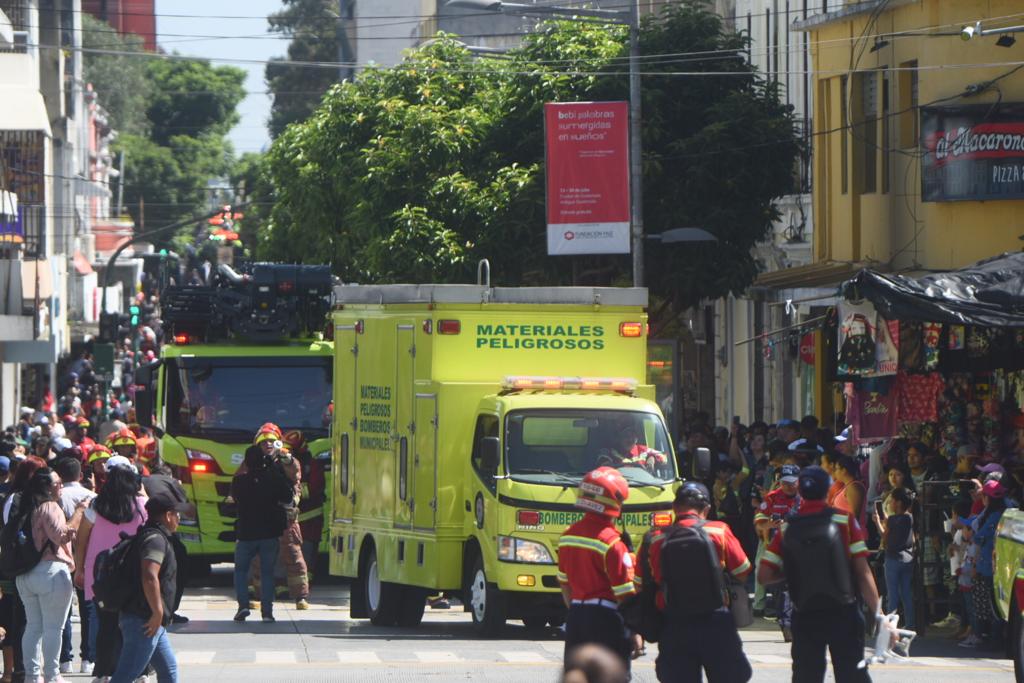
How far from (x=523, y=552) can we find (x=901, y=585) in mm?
3681

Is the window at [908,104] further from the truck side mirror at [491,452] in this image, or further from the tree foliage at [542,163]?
the truck side mirror at [491,452]

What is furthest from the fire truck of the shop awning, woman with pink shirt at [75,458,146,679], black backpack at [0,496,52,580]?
the shop awning

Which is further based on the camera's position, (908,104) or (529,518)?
(908,104)

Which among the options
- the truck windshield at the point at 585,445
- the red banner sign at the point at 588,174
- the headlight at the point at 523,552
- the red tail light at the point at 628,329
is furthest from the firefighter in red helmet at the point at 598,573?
the red banner sign at the point at 588,174

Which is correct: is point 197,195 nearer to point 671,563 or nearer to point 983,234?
point 983,234

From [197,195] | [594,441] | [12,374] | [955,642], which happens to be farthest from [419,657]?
[197,195]

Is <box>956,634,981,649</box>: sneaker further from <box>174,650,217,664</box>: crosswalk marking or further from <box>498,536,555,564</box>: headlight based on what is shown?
<box>174,650,217,664</box>: crosswalk marking

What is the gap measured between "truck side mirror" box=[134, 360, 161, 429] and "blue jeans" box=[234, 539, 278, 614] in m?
5.40

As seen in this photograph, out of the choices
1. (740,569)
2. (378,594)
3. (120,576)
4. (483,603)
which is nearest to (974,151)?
(378,594)

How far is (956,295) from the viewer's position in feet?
62.9

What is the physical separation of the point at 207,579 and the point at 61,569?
12.1 metres

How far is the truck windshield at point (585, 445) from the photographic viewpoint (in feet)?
58.3

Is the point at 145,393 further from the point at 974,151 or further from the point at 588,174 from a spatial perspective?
the point at 974,151

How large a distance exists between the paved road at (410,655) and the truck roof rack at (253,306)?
4.78 meters
